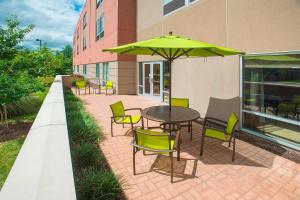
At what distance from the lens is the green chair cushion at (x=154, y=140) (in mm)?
3553

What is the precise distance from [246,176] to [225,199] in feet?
3.10

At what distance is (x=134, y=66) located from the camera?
49.5 ft

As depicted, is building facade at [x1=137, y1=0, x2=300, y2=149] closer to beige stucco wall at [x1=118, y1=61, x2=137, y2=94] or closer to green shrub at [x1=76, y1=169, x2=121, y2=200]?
green shrub at [x1=76, y1=169, x2=121, y2=200]

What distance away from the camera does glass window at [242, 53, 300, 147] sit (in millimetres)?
5066

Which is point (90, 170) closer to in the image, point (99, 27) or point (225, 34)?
point (225, 34)

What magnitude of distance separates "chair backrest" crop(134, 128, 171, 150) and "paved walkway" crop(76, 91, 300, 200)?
2.17ft

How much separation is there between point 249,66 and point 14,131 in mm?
8134

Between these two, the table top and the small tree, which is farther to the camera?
the small tree

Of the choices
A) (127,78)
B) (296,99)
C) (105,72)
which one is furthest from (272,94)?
(105,72)

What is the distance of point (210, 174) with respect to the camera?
3955mm

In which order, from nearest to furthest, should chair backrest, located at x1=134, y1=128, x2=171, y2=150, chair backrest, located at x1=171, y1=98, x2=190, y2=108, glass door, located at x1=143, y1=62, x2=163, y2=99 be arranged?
chair backrest, located at x1=134, y1=128, x2=171, y2=150 < chair backrest, located at x1=171, y1=98, x2=190, y2=108 < glass door, located at x1=143, y1=62, x2=163, y2=99

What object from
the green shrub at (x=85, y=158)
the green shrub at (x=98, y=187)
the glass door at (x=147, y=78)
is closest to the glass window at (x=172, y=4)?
the glass door at (x=147, y=78)

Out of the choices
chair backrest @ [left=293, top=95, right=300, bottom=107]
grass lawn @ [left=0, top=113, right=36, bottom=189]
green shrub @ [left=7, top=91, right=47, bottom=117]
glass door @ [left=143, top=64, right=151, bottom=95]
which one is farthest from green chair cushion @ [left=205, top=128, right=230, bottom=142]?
glass door @ [left=143, top=64, right=151, bottom=95]

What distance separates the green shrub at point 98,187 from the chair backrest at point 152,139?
81 cm
